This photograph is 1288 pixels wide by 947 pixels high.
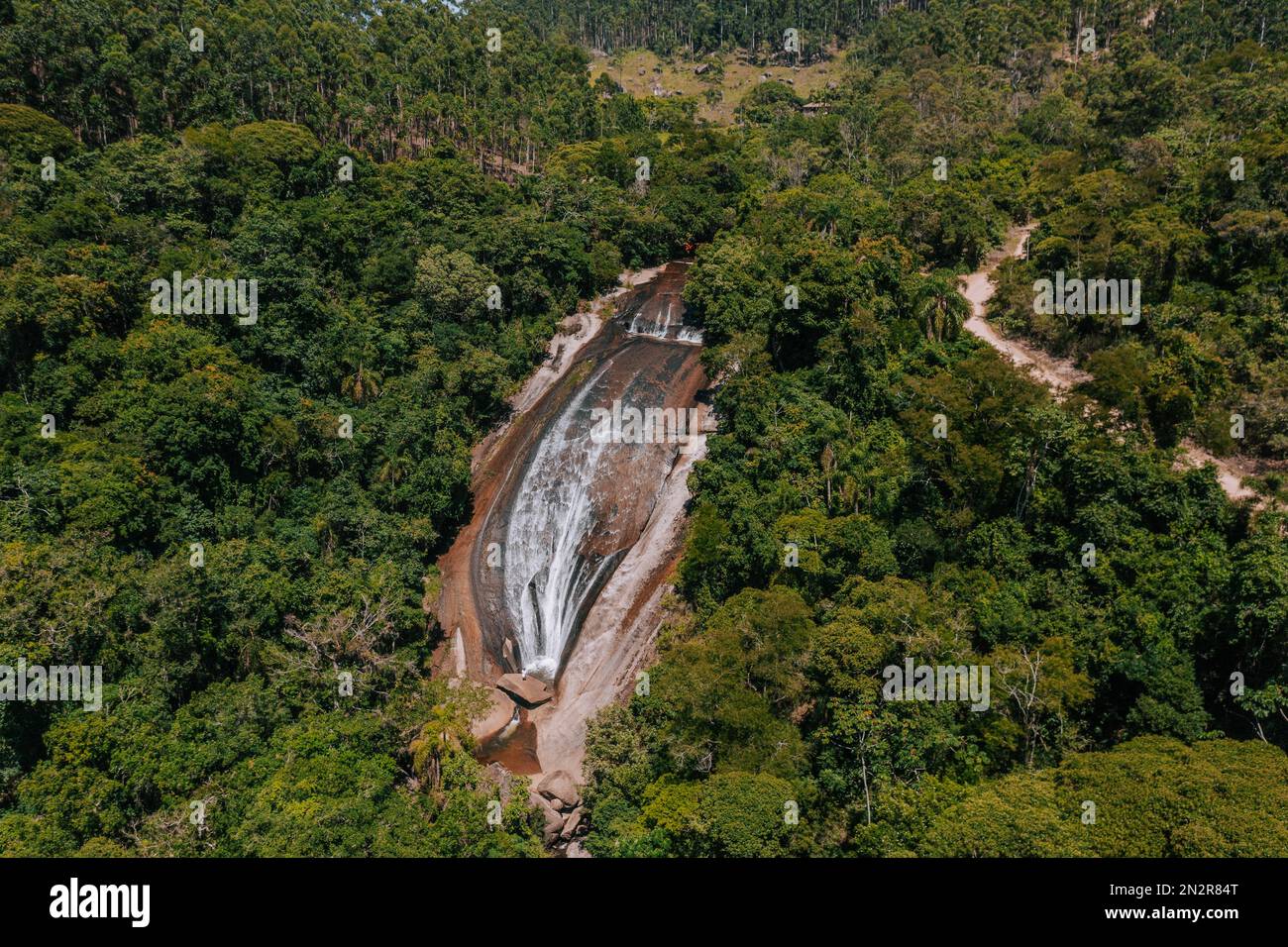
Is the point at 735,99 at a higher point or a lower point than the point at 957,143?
higher

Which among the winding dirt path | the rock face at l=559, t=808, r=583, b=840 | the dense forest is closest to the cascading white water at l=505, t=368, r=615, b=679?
the dense forest

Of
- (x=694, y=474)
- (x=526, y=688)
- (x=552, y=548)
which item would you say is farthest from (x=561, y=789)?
(x=694, y=474)

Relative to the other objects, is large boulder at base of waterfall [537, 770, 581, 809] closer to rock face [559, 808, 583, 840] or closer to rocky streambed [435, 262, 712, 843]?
rocky streambed [435, 262, 712, 843]

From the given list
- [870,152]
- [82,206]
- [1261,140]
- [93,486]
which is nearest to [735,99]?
[870,152]

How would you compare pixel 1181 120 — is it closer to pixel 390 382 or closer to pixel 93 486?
pixel 390 382

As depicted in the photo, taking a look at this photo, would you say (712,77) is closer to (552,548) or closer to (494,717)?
(552,548)
